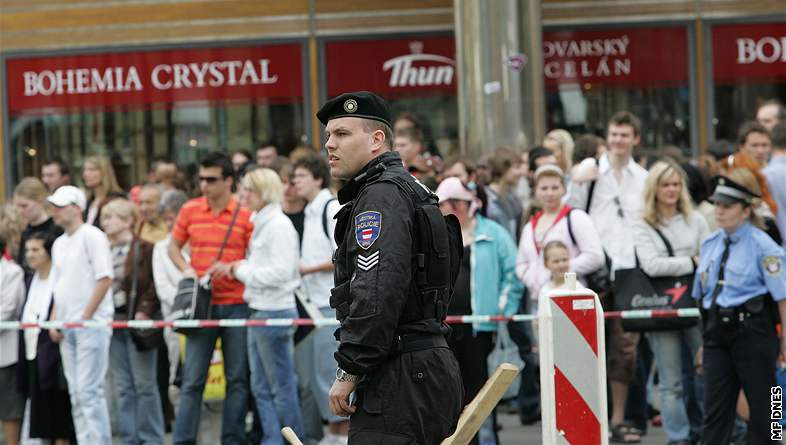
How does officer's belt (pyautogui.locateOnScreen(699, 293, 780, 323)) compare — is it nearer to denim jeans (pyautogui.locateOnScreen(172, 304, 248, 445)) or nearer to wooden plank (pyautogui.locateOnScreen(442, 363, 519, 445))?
wooden plank (pyautogui.locateOnScreen(442, 363, 519, 445))

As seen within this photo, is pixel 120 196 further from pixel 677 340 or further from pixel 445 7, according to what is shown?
pixel 445 7

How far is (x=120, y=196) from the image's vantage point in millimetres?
12406

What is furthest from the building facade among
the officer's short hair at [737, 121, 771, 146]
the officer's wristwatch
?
the officer's wristwatch

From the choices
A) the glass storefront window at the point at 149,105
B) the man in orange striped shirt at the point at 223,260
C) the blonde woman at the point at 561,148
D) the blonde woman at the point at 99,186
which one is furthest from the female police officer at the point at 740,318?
the glass storefront window at the point at 149,105

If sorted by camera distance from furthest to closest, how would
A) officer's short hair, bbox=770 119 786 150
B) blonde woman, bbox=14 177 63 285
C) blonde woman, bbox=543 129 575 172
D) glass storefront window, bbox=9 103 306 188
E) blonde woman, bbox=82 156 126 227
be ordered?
glass storefront window, bbox=9 103 306 188 → blonde woman, bbox=543 129 575 172 → blonde woman, bbox=82 156 126 227 → blonde woman, bbox=14 177 63 285 → officer's short hair, bbox=770 119 786 150

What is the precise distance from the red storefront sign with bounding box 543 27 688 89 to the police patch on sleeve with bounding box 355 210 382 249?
13623mm

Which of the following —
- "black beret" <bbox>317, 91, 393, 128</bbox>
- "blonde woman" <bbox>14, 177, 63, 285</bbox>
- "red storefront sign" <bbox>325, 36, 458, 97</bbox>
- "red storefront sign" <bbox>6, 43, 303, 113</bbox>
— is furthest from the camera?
"red storefront sign" <bbox>6, 43, 303, 113</bbox>

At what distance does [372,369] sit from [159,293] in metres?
5.57

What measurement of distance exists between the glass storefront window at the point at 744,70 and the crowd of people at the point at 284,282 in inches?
304

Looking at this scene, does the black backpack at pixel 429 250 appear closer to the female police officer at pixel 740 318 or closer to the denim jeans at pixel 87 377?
the female police officer at pixel 740 318

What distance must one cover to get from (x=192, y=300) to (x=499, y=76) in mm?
7682

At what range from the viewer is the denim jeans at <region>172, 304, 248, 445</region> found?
33.3 ft

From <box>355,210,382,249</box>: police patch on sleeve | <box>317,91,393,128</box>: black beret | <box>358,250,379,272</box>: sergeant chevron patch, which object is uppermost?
<box>317,91,393,128</box>: black beret

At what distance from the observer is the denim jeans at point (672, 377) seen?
10.0 meters
